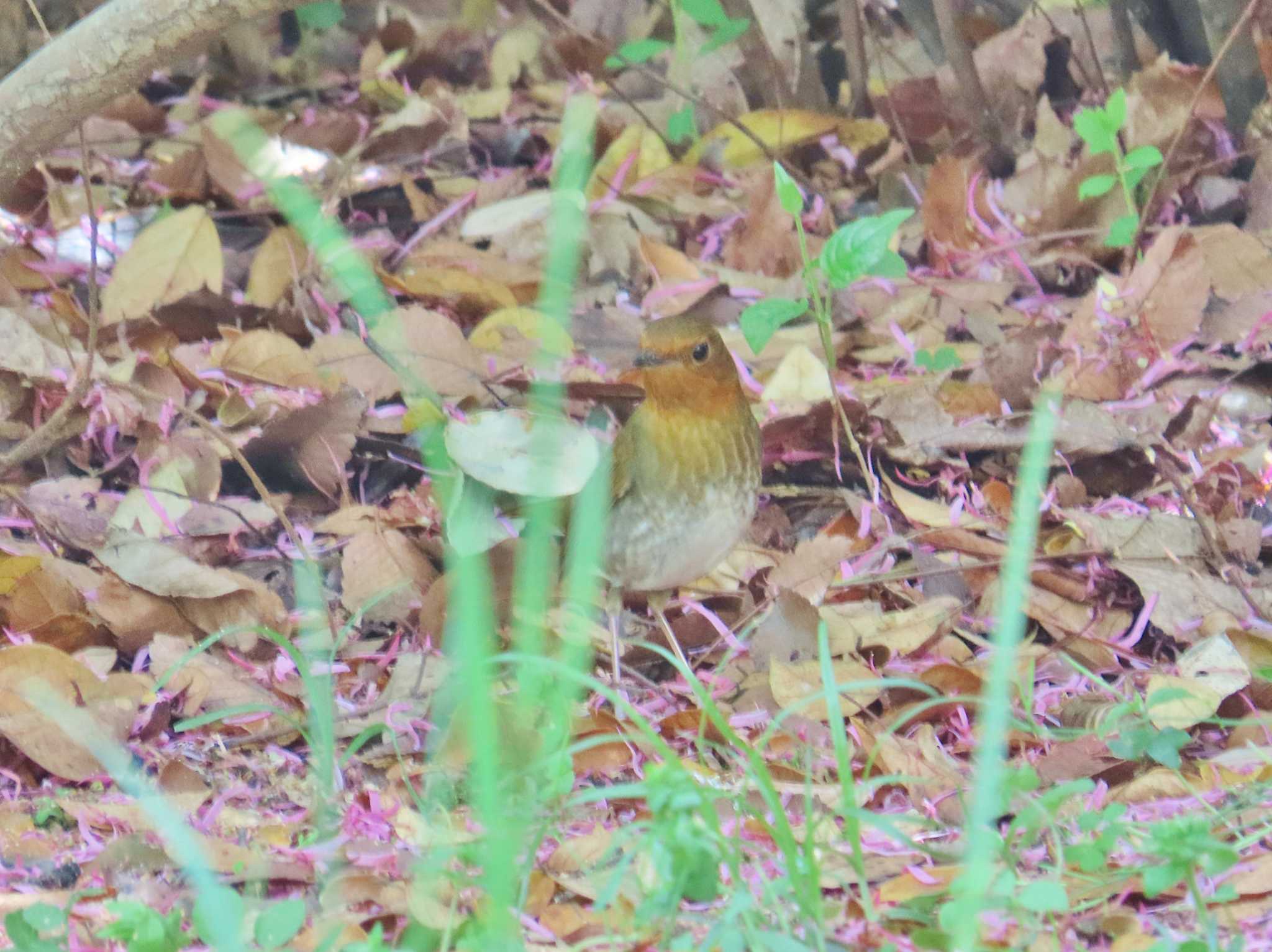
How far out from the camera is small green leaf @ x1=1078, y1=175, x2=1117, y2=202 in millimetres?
3895

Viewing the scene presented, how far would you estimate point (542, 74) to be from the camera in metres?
5.70

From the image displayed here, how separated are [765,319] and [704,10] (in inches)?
49.0

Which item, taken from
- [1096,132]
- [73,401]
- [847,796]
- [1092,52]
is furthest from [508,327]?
[847,796]

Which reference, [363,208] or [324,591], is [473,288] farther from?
[324,591]

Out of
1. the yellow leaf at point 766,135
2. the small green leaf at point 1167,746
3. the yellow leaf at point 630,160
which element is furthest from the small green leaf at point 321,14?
the small green leaf at point 1167,746

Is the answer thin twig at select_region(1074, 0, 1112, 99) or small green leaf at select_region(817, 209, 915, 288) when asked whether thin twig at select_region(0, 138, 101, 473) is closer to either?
small green leaf at select_region(817, 209, 915, 288)

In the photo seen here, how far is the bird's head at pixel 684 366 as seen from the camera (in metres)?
3.12

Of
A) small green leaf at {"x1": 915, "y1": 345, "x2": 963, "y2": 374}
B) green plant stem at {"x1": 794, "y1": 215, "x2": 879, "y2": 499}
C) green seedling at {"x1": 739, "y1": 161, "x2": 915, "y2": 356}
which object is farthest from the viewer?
small green leaf at {"x1": 915, "y1": 345, "x2": 963, "y2": 374}

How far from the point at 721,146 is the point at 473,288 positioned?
1135 mm

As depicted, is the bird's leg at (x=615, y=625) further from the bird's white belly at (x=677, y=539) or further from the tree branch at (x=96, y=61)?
the tree branch at (x=96, y=61)

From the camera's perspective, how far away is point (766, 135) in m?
4.75

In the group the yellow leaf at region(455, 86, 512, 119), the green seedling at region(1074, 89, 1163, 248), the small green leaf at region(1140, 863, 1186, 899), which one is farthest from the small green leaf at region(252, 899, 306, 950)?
the yellow leaf at region(455, 86, 512, 119)

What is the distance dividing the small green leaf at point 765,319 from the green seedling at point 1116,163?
0.95m

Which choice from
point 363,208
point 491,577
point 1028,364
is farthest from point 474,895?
point 363,208
